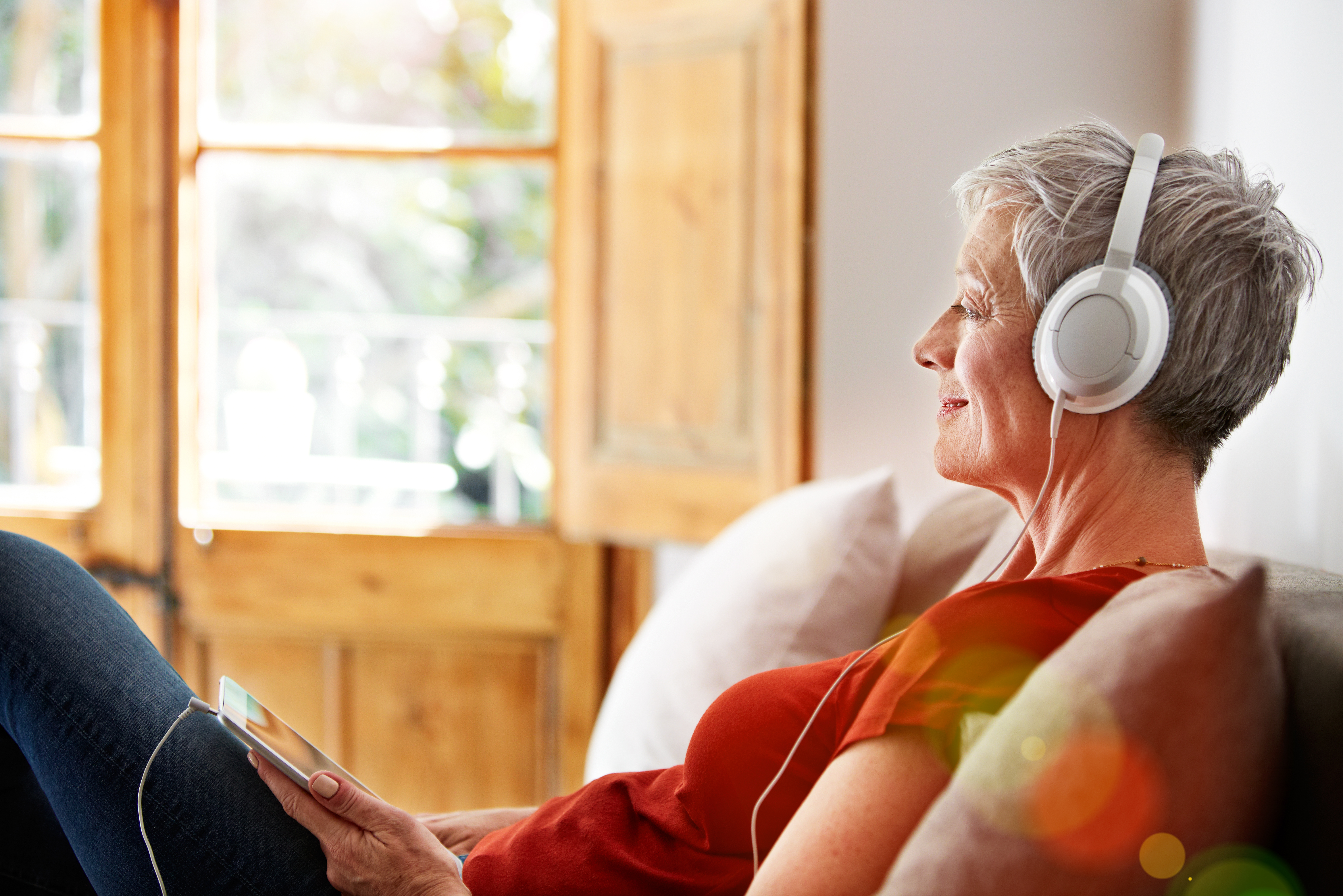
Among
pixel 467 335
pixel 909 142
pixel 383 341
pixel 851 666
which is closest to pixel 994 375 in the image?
pixel 851 666

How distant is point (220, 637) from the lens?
7.34 ft

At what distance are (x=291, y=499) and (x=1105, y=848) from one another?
3.19 meters

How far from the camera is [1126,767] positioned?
0.47m

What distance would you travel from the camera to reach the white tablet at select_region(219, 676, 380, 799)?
0.71 metres

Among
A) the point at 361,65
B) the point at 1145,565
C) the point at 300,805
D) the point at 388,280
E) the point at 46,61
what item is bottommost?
the point at 300,805

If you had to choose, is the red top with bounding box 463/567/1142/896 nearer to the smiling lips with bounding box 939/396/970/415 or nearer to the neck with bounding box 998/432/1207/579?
the neck with bounding box 998/432/1207/579

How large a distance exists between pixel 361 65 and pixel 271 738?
3104 mm

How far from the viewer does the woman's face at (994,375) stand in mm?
775

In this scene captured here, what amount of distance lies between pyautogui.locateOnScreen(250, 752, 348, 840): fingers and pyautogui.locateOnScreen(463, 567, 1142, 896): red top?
0.12m

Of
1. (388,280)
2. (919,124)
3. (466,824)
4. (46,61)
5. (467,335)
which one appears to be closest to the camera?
(466,824)

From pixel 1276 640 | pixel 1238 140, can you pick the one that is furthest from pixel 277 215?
pixel 1276 640

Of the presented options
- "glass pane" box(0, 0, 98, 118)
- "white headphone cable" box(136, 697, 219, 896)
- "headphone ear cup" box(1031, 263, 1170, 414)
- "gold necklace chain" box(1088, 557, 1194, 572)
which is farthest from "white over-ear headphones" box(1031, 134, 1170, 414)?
"glass pane" box(0, 0, 98, 118)

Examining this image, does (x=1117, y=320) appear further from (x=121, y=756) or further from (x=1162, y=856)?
(x=121, y=756)

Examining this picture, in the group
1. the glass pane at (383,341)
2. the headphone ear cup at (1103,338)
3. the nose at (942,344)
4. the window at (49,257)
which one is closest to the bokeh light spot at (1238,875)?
the headphone ear cup at (1103,338)
